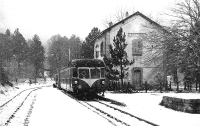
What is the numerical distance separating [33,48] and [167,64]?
5977cm

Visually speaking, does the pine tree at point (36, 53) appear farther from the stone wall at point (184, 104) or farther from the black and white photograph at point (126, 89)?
the stone wall at point (184, 104)

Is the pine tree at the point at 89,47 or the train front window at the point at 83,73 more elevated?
the pine tree at the point at 89,47

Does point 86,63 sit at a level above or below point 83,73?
above

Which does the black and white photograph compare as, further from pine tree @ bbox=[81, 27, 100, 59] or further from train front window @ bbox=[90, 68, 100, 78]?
pine tree @ bbox=[81, 27, 100, 59]

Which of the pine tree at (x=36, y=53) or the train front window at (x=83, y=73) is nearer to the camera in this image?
the train front window at (x=83, y=73)

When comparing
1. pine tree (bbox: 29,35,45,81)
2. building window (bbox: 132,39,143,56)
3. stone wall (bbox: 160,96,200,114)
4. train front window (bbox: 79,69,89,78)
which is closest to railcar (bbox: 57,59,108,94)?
train front window (bbox: 79,69,89,78)

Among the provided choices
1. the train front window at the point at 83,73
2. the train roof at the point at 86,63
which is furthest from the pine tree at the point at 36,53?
the train front window at the point at 83,73

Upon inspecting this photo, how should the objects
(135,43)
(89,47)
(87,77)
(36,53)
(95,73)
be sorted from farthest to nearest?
(36,53) < (89,47) < (135,43) < (95,73) < (87,77)

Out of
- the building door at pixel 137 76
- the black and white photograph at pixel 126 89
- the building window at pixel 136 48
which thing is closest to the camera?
the black and white photograph at pixel 126 89

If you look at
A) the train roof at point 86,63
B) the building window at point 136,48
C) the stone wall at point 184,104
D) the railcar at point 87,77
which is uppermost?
the building window at point 136,48

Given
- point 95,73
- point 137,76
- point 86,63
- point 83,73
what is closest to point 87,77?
point 83,73

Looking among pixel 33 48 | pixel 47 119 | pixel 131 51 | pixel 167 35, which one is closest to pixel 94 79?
pixel 167 35

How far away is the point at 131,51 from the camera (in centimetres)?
3095

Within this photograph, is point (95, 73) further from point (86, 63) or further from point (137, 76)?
point (137, 76)
